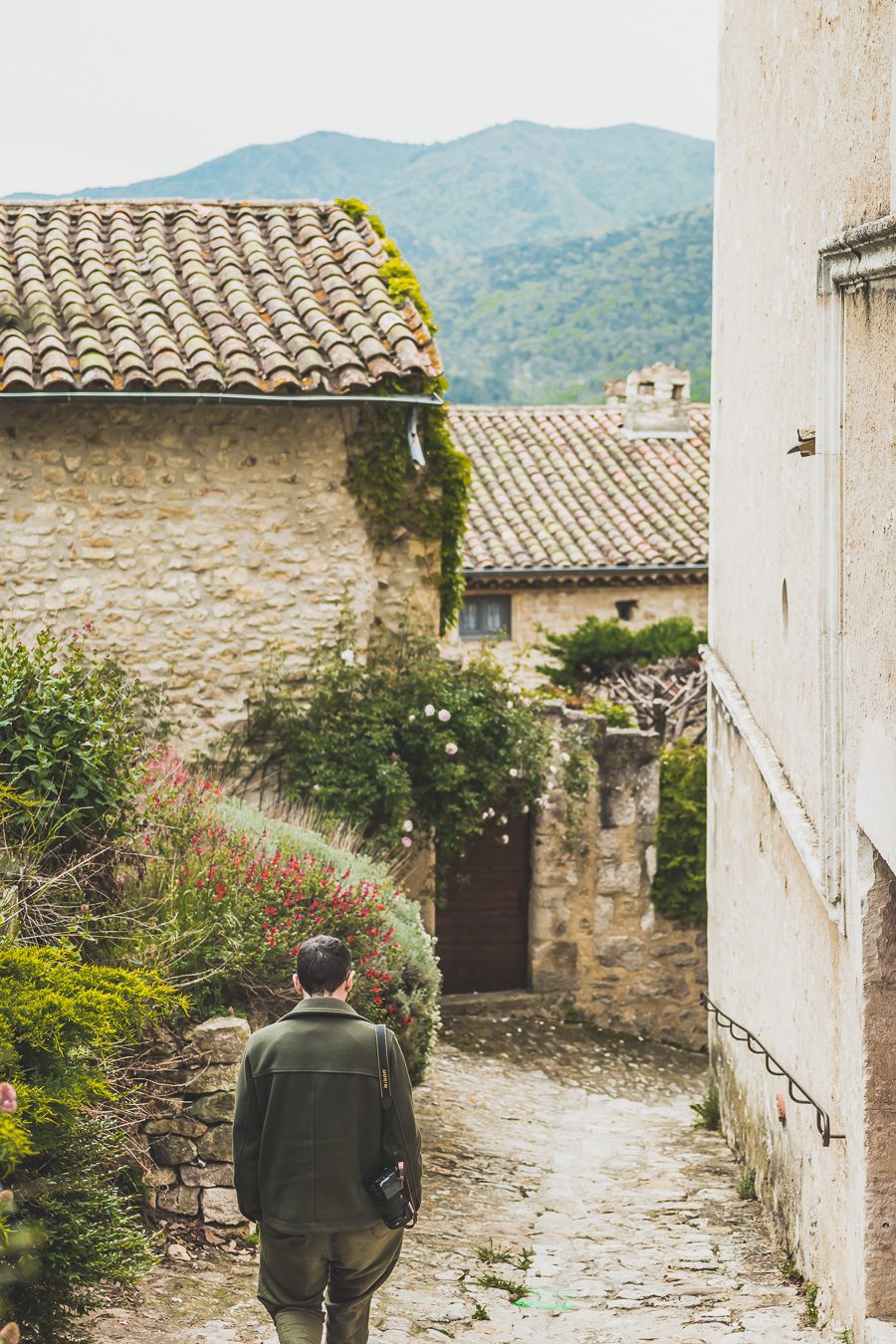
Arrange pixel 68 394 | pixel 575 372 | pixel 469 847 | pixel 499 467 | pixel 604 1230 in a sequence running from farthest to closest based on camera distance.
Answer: pixel 575 372 → pixel 499 467 → pixel 469 847 → pixel 68 394 → pixel 604 1230

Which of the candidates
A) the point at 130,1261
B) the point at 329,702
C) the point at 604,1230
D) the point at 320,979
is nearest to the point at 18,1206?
the point at 130,1261

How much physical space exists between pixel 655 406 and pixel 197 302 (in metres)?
15.5

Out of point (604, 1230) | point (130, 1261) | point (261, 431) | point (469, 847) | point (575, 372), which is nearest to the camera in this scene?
point (130, 1261)

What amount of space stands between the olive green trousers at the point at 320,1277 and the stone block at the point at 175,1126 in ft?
6.06

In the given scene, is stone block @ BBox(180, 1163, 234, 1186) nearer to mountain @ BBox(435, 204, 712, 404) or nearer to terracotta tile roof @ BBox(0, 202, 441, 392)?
terracotta tile roof @ BBox(0, 202, 441, 392)

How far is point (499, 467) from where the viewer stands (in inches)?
942

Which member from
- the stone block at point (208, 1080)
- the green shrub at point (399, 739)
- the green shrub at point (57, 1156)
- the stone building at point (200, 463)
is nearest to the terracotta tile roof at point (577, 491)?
the green shrub at point (399, 739)

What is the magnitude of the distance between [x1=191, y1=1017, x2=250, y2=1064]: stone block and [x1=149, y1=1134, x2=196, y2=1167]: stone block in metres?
0.35

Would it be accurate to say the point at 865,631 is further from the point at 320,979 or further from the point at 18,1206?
the point at 18,1206

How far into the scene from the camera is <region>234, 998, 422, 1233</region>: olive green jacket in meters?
4.15

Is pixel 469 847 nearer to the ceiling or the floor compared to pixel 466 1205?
nearer to the ceiling

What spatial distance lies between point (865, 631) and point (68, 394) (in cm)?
673

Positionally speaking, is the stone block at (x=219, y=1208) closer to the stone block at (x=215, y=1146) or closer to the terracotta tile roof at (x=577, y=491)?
the stone block at (x=215, y=1146)

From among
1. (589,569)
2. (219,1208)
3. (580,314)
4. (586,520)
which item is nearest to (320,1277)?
(219,1208)
